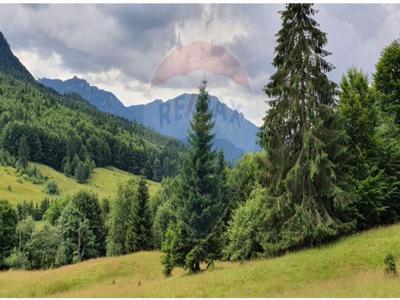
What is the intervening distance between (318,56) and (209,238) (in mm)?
16723

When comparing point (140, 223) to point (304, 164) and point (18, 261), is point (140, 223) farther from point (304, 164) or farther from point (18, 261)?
point (304, 164)

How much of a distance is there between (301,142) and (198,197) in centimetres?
1094

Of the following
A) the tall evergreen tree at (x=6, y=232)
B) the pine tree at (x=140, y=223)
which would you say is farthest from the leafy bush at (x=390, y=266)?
the tall evergreen tree at (x=6, y=232)

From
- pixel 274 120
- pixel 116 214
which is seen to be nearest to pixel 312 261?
pixel 274 120

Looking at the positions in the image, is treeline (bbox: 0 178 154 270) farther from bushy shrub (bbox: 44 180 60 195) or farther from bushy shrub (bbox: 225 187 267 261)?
bushy shrub (bbox: 44 180 60 195)

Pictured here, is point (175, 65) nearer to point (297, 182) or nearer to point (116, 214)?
point (297, 182)

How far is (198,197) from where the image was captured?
3522 centimetres

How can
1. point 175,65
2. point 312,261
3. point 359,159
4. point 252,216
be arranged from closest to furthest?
point 312,261, point 175,65, point 359,159, point 252,216

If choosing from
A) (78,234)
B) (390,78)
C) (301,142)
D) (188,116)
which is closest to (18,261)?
(78,234)

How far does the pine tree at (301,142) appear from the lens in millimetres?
26500

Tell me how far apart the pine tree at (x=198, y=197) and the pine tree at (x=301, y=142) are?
25.2 ft

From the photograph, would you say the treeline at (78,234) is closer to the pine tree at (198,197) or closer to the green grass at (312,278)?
the pine tree at (198,197)

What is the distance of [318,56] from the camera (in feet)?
91.1

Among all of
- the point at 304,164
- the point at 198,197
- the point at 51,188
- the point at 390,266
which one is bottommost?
the point at 390,266
